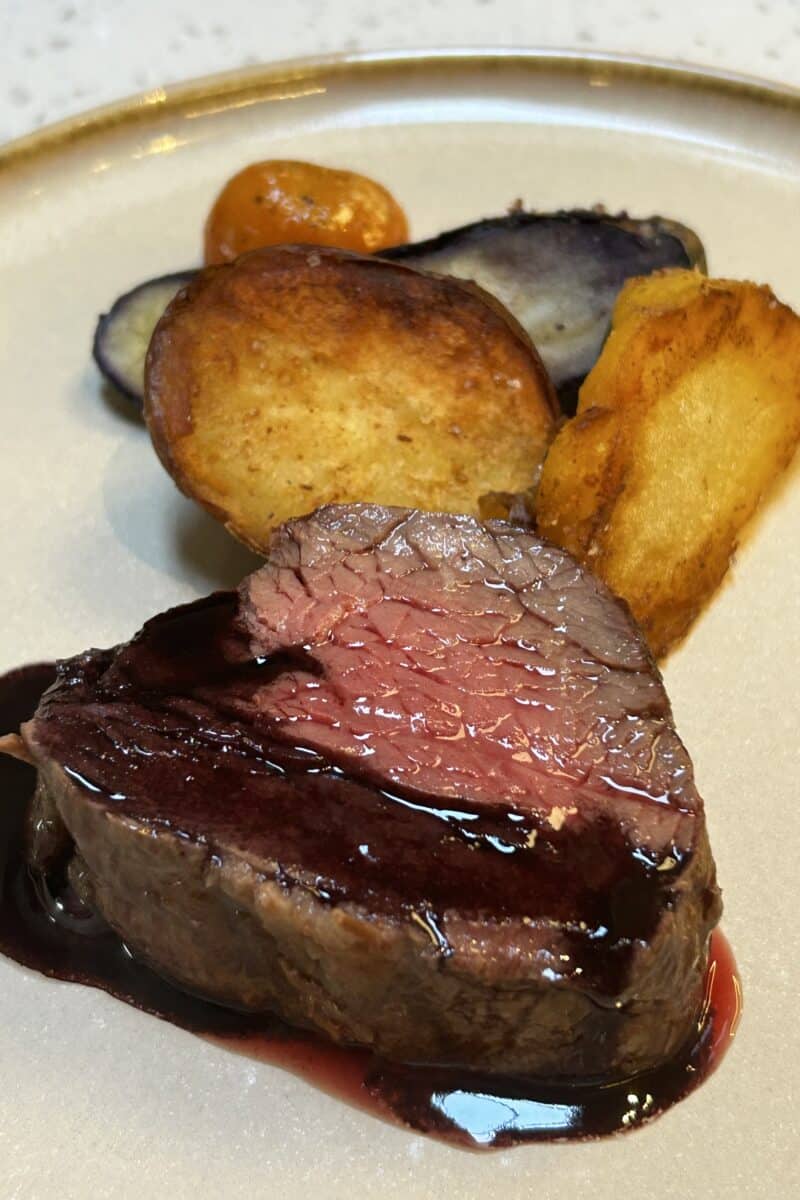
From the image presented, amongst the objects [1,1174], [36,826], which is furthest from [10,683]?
[1,1174]

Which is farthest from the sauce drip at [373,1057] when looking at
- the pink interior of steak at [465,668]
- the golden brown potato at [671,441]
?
the golden brown potato at [671,441]

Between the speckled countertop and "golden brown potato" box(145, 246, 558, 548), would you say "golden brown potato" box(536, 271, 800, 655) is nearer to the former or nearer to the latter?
"golden brown potato" box(145, 246, 558, 548)

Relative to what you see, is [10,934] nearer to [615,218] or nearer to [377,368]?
[377,368]

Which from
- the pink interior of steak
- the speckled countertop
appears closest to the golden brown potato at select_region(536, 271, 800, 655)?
the pink interior of steak

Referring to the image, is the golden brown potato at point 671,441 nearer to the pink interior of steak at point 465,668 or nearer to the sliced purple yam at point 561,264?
the pink interior of steak at point 465,668

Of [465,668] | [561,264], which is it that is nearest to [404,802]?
[465,668]

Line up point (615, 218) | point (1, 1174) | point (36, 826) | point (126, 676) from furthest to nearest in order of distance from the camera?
point (615, 218) → point (36, 826) → point (126, 676) → point (1, 1174)
